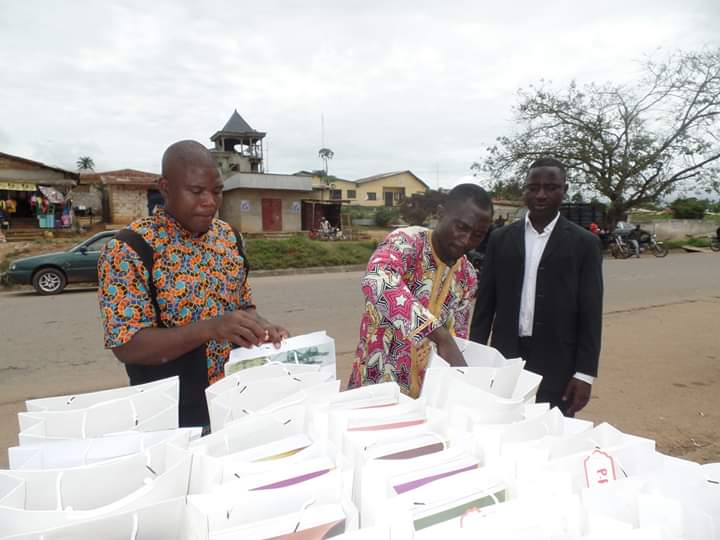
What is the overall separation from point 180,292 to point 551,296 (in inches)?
64.9

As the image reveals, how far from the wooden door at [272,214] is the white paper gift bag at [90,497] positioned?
24.3 m

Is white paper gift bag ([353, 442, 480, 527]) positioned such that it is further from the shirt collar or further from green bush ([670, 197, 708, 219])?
green bush ([670, 197, 708, 219])

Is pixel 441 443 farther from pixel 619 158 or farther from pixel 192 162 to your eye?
pixel 619 158

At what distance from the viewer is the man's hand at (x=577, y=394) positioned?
7.40 ft

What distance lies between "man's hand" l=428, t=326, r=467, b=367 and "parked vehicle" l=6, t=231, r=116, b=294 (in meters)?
9.86

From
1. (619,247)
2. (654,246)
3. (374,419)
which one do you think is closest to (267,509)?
(374,419)

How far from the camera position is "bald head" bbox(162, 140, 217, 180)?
4.73 ft

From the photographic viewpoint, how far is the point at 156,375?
1514 millimetres

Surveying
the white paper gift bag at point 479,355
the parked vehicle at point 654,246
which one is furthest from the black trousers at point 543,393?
the parked vehicle at point 654,246

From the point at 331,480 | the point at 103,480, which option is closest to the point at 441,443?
the point at 331,480

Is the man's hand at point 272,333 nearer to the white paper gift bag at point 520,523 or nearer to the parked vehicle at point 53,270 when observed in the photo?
the white paper gift bag at point 520,523

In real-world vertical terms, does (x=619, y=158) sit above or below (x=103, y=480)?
above

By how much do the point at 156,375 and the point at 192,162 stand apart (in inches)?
25.8

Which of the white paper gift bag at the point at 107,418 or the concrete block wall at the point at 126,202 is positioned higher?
the concrete block wall at the point at 126,202
